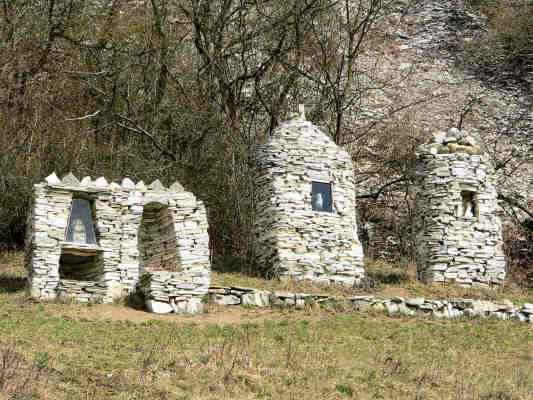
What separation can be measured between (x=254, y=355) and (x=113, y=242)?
510 cm

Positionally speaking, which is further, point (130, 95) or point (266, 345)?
point (130, 95)

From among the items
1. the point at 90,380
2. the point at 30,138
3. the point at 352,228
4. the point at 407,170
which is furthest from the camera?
the point at 407,170

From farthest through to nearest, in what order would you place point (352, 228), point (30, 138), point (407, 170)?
point (407, 170) → point (30, 138) → point (352, 228)

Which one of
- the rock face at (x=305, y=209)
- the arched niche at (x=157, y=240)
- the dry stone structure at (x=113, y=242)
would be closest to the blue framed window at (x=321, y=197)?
the rock face at (x=305, y=209)

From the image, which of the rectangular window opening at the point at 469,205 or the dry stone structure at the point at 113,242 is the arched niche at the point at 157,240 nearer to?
the dry stone structure at the point at 113,242

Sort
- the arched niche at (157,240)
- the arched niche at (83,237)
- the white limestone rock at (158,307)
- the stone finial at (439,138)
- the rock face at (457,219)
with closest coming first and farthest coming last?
the white limestone rock at (158,307), the arched niche at (83,237), the arched niche at (157,240), the rock face at (457,219), the stone finial at (439,138)

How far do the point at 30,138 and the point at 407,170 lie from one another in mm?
10279

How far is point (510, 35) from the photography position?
123 feet

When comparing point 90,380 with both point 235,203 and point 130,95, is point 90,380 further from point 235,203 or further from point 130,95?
point 130,95

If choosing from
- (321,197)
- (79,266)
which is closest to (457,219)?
A: (321,197)

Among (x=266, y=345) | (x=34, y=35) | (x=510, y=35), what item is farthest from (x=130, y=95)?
(x=510, y=35)

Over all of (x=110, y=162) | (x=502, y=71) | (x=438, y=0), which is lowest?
(x=110, y=162)

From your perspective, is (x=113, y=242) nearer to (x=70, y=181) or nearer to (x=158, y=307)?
(x=70, y=181)

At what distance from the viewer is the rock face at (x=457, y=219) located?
66.6 feet
